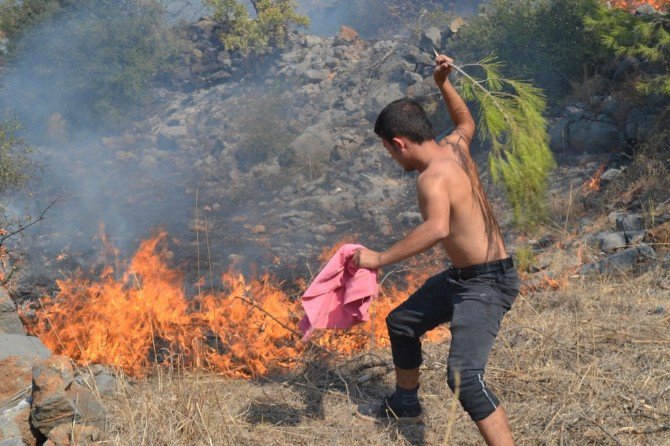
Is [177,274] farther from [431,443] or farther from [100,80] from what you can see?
[100,80]

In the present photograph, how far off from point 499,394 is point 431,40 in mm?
13362

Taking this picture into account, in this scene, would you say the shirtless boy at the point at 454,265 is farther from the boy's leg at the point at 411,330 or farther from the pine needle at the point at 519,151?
the pine needle at the point at 519,151

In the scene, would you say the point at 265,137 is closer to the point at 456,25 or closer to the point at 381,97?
the point at 381,97

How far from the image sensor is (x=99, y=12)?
18.6m

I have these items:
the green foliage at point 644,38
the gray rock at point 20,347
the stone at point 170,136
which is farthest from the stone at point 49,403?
the stone at point 170,136

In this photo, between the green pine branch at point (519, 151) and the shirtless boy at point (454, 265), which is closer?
the shirtless boy at point (454, 265)

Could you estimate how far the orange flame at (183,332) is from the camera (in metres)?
4.87

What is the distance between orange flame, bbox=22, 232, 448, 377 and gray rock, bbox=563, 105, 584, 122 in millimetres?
6429

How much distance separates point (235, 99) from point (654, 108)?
1220 centimetres

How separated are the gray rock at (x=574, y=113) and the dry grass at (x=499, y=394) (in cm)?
682

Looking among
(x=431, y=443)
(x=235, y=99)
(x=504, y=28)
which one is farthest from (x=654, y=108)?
(x=235, y=99)

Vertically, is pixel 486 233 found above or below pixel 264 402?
above

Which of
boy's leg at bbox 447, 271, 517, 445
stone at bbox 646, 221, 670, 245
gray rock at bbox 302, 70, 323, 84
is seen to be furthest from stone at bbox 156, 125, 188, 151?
boy's leg at bbox 447, 271, 517, 445

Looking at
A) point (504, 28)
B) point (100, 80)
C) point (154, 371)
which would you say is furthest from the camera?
point (100, 80)
